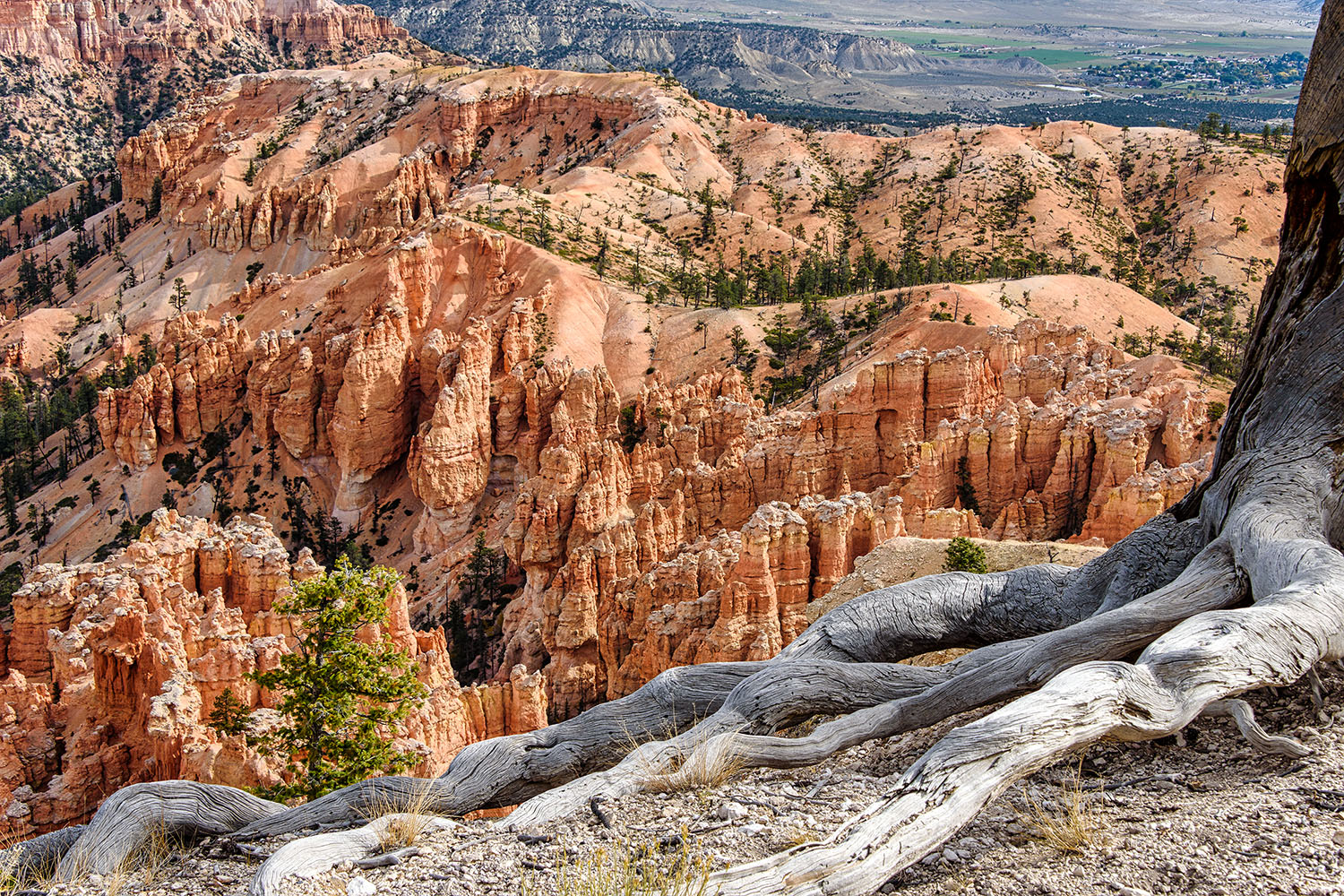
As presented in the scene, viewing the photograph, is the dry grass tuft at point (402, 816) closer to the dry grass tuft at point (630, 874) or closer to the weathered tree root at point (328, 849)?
the weathered tree root at point (328, 849)

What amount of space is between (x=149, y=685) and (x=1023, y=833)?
2556 centimetres

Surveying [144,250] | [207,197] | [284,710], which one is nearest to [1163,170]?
[207,197]

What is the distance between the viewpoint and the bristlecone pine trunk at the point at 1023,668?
6.43 metres

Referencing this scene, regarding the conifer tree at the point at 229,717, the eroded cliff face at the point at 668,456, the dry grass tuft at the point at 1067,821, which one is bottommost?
the eroded cliff face at the point at 668,456

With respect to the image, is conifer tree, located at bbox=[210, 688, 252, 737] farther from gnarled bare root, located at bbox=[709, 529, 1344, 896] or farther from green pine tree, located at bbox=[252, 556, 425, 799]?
gnarled bare root, located at bbox=[709, 529, 1344, 896]

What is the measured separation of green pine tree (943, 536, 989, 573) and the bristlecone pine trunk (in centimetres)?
1133

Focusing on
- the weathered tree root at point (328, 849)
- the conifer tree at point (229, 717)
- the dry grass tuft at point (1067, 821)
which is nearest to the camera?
the dry grass tuft at point (1067, 821)

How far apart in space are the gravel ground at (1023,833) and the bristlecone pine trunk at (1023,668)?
0.90 ft

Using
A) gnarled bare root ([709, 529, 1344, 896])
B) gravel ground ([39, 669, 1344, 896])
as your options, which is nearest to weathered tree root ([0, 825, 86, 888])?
gravel ground ([39, 669, 1344, 896])

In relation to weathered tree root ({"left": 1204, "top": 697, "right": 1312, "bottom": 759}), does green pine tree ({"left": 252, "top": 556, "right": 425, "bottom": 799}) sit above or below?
below

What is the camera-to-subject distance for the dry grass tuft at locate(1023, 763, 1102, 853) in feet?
20.5

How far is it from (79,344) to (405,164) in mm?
34861

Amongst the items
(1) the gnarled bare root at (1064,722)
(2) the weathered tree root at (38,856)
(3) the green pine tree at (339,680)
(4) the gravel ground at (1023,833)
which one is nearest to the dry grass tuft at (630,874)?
(4) the gravel ground at (1023,833)

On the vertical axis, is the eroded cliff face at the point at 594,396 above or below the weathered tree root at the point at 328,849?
below
